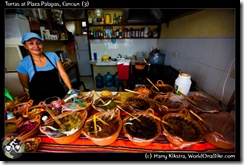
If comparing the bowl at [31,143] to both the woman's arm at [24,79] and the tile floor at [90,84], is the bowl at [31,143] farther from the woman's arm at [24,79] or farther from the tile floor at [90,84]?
the tile floor at [90,84]

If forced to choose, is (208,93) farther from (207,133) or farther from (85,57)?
(85,57)

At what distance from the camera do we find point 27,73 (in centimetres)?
111

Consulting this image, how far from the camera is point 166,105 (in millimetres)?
661

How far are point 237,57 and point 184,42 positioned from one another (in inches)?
34.9

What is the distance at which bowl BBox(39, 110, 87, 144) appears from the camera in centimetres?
46

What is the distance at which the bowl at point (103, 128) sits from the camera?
454 millimetres

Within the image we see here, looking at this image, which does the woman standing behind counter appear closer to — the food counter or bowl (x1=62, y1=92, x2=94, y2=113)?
bowl (x1=62, y1=92, x2=94, y2=113)

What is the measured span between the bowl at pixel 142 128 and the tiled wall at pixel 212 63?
63cm

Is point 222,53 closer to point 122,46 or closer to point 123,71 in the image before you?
point 123,71

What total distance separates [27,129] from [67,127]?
0.61 feet

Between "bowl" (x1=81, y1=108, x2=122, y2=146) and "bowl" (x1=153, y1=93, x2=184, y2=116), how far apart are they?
0.26 m

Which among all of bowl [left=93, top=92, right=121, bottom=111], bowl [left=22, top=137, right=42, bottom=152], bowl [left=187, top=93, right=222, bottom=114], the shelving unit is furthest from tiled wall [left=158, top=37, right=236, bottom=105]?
the shelving unit

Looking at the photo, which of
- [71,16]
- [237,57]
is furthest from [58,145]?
[71,16]

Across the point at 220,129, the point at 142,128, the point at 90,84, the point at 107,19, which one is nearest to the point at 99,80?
the point at 90,84
